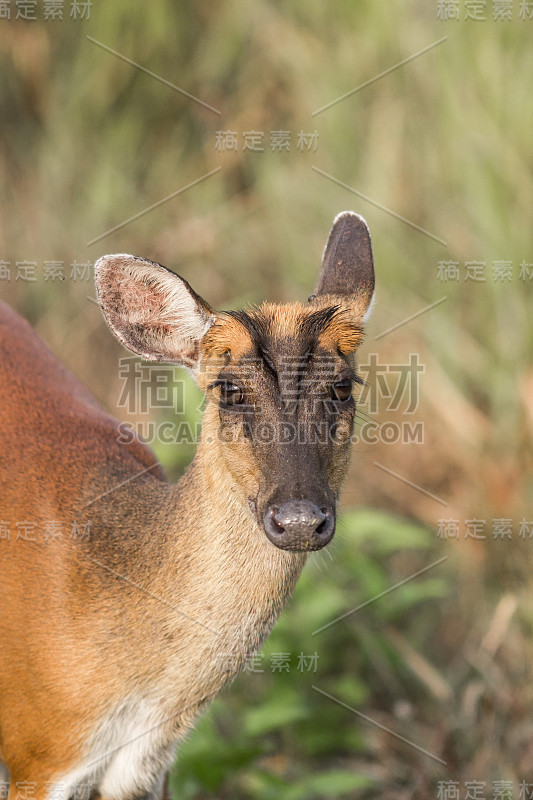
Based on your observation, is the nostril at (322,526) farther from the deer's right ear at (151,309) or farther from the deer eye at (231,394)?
the deer's right ear at (151,309)

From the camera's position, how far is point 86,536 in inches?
160

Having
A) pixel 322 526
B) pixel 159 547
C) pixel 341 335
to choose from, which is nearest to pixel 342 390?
pixel 341 335

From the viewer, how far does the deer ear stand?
429cm

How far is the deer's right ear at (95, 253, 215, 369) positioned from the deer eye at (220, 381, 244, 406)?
30 cm

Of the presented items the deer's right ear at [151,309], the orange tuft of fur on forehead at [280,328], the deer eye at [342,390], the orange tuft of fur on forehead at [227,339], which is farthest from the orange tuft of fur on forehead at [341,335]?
the deer's right ear at [151,309]

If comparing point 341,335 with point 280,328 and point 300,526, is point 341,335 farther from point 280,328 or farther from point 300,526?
point 300,526

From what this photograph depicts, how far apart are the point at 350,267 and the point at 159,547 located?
1.32 meters

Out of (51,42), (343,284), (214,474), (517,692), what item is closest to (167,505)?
(214,474)

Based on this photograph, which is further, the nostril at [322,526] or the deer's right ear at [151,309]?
the deer's right ear at [151,309]

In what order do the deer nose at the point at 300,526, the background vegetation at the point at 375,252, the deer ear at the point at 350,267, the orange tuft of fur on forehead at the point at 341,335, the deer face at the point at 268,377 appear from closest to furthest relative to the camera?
the deer nose at the point at 300,526, the deer face at the point at 268,377, the orange tuft of fur on forehead at the point at 341,335, the deer ear at the point at 350,267, the background vegetation at the point at 375,252

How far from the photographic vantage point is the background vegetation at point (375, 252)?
5957 millimetres

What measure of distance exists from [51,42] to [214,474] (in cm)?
683

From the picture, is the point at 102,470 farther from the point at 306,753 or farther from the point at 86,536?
the point at 306,753

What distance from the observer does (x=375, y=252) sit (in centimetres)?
816
